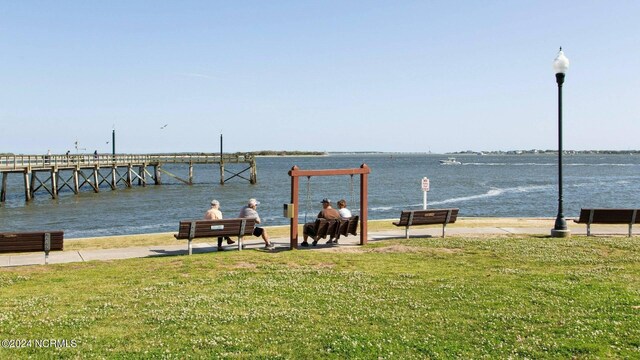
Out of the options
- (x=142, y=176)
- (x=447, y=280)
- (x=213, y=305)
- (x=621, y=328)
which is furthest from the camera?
Answer: (x=142, y=176)

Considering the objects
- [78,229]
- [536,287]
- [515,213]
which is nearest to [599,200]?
[515,213]

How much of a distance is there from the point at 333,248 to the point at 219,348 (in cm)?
848

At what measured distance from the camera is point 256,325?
8070 millimetres

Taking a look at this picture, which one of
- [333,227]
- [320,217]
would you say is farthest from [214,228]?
[333,227]

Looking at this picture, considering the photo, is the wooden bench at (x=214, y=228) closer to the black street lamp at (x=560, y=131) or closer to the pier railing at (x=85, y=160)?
the black street lamp at (x=560, y=131)

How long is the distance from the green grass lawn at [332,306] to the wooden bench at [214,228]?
2.92ft

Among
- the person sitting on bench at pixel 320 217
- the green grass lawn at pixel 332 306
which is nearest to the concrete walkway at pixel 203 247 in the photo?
the person sitting on bench at pixel 320 217

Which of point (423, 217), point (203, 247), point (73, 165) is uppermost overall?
point (73, 165)

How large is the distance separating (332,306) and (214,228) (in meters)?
6.35

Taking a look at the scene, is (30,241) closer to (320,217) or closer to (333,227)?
(320,217)

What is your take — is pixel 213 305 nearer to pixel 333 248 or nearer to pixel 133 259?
pixel 133 259

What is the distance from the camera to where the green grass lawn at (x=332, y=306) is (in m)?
7.15

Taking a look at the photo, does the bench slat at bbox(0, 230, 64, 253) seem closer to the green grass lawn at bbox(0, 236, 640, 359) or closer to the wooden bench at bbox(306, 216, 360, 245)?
the green grass lawn at bbox(0, 236, 640, 359)

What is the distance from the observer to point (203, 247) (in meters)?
16.0
